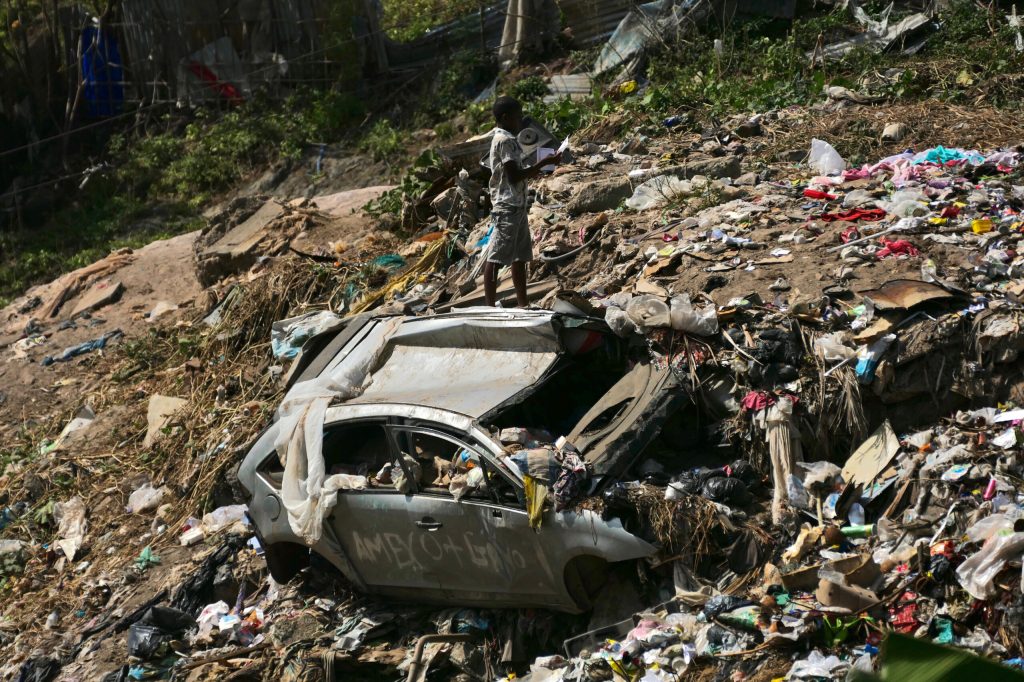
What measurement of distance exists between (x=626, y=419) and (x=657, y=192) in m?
4.34

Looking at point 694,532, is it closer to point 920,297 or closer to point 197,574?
point 920,297

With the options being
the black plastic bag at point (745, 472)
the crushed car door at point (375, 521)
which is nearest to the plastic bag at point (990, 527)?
the black plastic bag at point (745, 472)

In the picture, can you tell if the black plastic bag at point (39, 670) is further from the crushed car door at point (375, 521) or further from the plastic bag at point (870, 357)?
the plastic bag at point (870, 357)

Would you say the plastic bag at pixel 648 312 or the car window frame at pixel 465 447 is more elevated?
the plastic bag at pixel 648 312

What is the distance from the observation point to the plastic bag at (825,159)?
988 centimetres

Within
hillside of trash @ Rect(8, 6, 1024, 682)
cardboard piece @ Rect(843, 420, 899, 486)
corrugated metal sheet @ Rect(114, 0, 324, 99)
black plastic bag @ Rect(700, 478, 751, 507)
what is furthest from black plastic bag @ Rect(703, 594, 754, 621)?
corrugated metal sheet @ Rect(114, 0, 324, 99)

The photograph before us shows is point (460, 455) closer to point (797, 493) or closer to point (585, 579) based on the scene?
point (585, 579)

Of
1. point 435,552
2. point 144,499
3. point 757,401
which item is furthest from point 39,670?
point 757,401

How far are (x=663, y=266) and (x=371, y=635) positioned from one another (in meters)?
3.52

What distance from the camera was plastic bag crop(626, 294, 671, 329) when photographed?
6.95 m

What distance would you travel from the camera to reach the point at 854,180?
9.34 m

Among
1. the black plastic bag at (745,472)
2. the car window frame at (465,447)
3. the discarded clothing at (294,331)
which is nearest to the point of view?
the car window frame at (465,447)

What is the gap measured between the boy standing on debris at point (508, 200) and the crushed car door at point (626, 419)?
182 cm

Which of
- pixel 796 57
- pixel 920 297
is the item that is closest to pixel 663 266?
pixel 920 297
